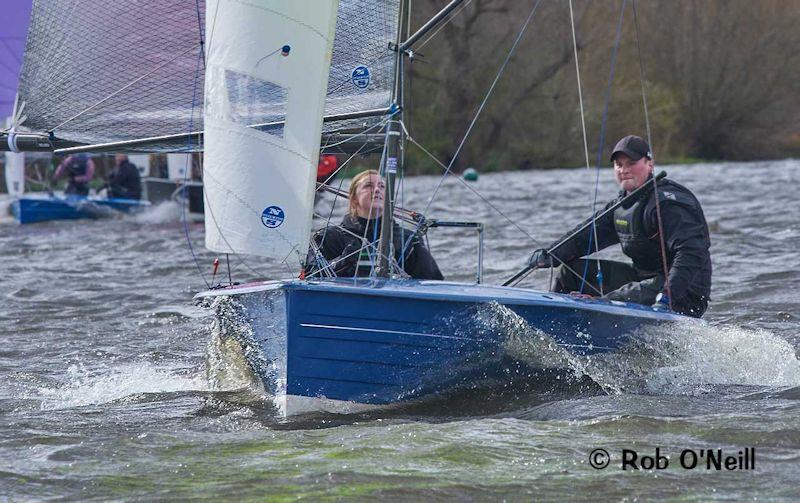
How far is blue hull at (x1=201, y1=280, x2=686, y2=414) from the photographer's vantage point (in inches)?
210

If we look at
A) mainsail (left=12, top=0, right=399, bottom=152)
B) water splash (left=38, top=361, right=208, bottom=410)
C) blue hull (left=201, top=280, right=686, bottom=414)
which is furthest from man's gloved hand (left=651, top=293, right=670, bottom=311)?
mainsail (left=12, top=0, right=399, bottom=152)

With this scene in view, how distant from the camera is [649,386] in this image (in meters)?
6.06

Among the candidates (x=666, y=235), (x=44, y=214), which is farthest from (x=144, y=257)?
(x=666, y=235)

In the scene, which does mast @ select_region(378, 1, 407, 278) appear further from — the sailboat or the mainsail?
the mainsail

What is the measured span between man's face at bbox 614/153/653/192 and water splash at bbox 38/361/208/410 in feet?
8.05

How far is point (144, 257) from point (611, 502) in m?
10.2

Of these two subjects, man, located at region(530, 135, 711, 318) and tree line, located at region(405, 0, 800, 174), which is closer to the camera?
man, located at region(530, 135, 711, 318)

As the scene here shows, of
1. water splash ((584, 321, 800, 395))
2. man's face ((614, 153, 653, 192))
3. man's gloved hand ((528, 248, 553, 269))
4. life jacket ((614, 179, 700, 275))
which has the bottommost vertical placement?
water splash ((584, 321, 800, 395))

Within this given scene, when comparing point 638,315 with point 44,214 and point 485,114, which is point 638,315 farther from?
point 485,114

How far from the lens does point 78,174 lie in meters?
20.2

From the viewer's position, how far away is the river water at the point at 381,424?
447 centimetres

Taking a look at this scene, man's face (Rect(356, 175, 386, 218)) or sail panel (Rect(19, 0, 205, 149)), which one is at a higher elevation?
sail panel (Rect(19, 0, 205, 149))

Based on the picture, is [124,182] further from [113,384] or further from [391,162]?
[391,162]

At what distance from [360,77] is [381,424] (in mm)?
1954
